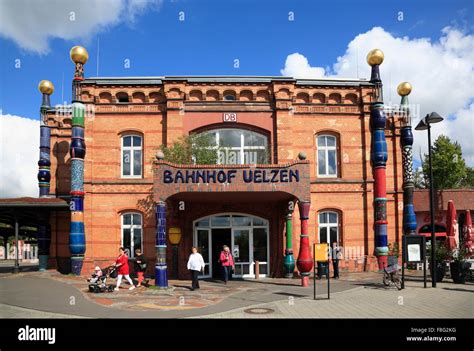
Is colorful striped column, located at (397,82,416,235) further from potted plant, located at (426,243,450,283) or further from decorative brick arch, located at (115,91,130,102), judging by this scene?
decorative brick arch, located at (115,91,130,102)

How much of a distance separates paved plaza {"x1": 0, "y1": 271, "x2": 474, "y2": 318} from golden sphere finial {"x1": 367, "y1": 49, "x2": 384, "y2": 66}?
33.7 feet

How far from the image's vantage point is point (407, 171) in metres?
20.5

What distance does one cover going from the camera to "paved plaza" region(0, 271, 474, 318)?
10086 mm

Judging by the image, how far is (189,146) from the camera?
699 inches

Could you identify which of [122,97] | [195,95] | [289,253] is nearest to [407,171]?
[289,253]

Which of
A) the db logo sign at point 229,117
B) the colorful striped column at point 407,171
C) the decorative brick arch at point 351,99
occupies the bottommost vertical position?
the colorful striped column at point 407,171

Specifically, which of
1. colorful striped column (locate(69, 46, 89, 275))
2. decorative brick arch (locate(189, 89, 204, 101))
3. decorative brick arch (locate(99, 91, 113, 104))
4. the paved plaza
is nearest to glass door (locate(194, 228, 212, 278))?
the paved plaza

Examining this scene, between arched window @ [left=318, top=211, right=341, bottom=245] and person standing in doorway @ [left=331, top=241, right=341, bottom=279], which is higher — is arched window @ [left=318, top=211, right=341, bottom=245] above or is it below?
above

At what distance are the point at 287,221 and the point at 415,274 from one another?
6.06m

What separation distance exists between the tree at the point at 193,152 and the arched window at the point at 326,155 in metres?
5.28

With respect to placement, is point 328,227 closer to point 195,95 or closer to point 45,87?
point 195,95

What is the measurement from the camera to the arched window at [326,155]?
20.2m

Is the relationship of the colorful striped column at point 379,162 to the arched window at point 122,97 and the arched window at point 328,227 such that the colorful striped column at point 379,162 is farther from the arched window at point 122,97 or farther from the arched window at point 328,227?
the arched window at point 122,97

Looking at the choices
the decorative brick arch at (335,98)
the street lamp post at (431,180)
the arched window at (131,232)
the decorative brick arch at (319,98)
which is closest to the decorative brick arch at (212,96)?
the decorative brick arch at (319,98)
